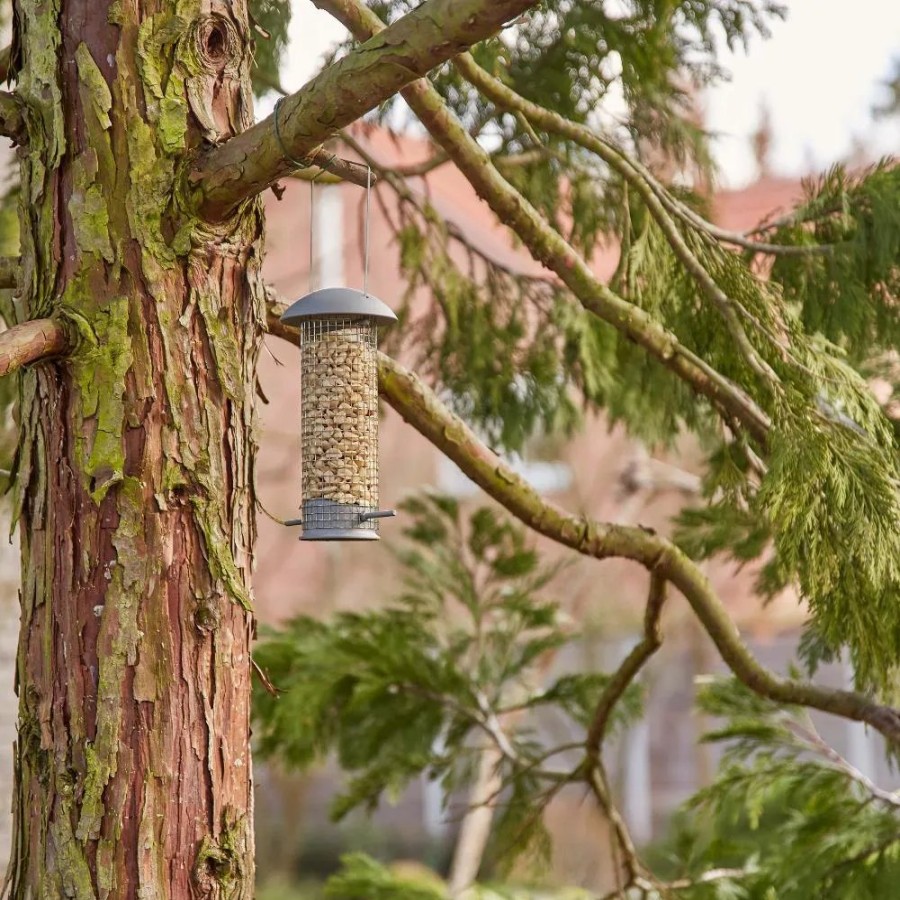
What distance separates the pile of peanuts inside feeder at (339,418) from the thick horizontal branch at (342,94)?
0.36 m

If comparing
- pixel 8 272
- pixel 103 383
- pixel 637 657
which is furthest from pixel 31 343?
pixel 637 657

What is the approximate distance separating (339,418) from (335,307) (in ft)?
0.75

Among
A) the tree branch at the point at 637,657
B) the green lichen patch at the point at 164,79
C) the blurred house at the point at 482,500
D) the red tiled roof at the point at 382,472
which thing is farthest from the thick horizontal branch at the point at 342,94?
the red tiled roof at the point at 382,472

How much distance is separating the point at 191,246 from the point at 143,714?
70 cm

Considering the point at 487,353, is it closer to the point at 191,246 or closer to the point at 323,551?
the point at 191,246

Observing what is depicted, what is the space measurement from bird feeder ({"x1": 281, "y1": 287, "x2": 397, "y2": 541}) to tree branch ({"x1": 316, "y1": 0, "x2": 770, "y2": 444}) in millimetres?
334

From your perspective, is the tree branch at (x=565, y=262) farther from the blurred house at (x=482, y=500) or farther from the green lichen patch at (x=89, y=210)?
the blurred house at (x=482, y=500)

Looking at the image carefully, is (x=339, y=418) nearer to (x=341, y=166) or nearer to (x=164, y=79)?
(x=341, y=166)

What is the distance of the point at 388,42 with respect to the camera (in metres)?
1.63

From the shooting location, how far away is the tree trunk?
1860 millimetres

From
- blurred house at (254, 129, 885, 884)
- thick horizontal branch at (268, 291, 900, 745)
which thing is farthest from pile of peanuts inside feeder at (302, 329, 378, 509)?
blurred house at (254, 129, 885, 884)

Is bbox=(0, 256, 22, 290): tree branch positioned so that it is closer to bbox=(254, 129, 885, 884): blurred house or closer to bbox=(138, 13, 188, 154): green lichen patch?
bbox=(138, 13, 188, 154): green lichen patch

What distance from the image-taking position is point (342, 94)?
5.62 ft

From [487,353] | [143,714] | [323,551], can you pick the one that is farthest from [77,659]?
[323,551]
